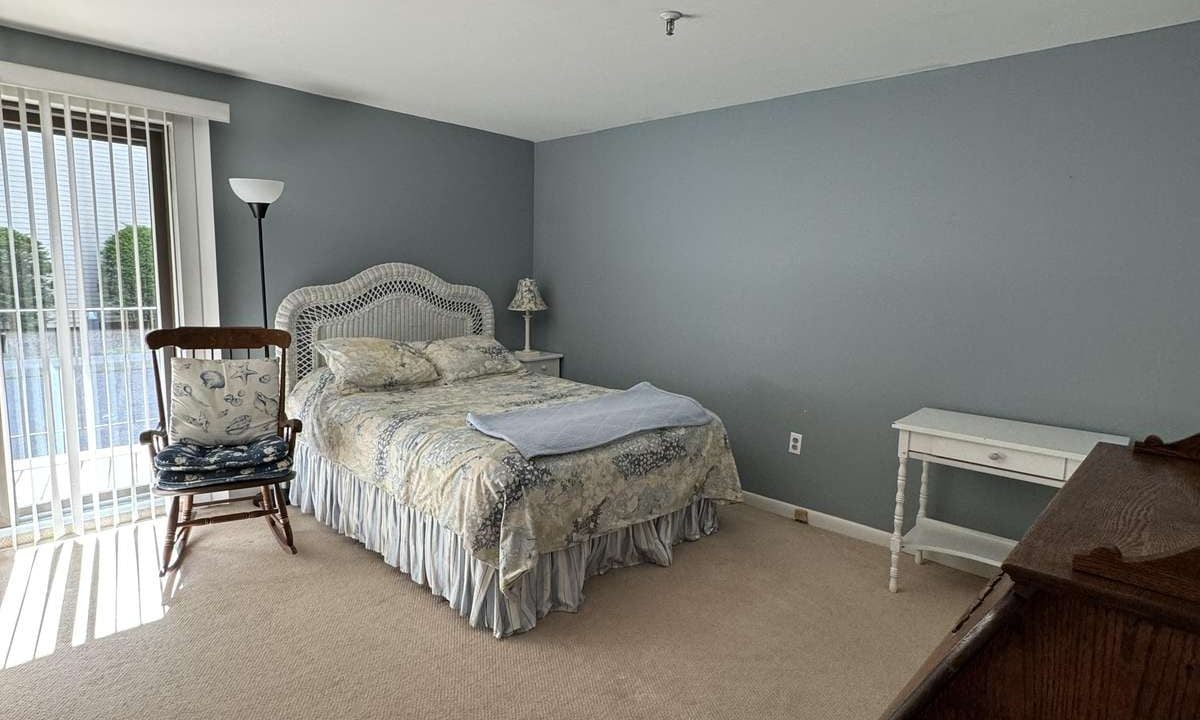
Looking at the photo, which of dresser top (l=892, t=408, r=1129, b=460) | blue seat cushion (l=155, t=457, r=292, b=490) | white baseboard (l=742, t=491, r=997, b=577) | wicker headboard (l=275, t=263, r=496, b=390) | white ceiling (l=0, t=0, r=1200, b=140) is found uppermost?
white ceiling (l=0, t=0, r=1200, b=140)

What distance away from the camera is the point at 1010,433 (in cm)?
270

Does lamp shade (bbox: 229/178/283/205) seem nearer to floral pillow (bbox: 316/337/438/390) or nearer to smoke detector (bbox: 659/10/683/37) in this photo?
floral pillow (bbox: 316/337/438/390)

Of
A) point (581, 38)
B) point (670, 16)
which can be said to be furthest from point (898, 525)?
point (581, 38)

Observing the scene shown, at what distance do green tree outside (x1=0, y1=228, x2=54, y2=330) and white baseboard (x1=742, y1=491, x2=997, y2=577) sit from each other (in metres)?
3.82

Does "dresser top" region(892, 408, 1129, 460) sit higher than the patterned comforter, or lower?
higher

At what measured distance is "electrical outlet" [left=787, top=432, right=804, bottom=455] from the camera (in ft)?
12.2

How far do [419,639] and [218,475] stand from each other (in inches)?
47.4

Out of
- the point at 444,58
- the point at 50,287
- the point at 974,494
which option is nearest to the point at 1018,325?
the point at 974,494

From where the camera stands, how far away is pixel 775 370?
379 cm

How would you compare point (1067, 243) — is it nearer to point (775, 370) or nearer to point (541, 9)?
point (775, 370)

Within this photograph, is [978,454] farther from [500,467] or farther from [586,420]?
[500,467]

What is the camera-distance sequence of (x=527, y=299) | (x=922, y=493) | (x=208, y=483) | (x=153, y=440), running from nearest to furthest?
(x=208, y=483) → (x=153, y=440) → (x=922, y=493) → (x=527, y=299)

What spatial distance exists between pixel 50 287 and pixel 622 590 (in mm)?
3020

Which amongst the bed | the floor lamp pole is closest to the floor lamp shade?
the floor lamp pole
